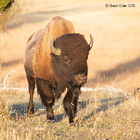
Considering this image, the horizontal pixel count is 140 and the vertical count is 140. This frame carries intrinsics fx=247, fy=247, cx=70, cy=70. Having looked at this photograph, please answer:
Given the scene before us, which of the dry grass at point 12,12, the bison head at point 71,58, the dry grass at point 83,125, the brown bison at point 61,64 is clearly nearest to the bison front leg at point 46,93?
the brown bison at point 61,64

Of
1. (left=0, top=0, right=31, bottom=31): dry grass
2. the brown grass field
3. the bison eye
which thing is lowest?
the brown grass field

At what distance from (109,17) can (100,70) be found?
28.6 meters

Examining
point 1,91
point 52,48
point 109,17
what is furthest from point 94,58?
point 109,17

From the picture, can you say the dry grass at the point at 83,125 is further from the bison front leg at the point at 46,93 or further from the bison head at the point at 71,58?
the bison head at the point at 71,58

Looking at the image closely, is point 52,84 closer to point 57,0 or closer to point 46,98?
point 46,98

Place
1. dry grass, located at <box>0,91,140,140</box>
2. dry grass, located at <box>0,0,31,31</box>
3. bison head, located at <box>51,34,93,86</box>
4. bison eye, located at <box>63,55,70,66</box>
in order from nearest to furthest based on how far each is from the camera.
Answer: dry grass, located at <box>0,91,140,140</box>, bison head, located at <box>51,34,93,86</box>, bison eye, located at <box>63,55,70,66</box>, dry grass, located at <box>0,0,31,31</box>

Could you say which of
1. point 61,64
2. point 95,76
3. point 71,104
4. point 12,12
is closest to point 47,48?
point 61,64

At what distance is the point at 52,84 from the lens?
20.2 feet

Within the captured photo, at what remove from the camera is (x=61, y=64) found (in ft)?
18.6

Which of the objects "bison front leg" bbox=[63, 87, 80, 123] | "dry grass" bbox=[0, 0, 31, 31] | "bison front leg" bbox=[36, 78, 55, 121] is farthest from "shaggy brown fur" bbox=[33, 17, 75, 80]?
"dry grass" bbox=[0, 0, 31, 31]

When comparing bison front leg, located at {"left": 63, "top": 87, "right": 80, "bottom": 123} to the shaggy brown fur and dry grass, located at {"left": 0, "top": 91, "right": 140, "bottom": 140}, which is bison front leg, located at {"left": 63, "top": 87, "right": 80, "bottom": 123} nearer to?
dry grass, located at {"left": 0, "top": 91, "right": 140, "bottom": 140}

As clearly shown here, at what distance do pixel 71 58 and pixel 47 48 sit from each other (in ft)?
3.29

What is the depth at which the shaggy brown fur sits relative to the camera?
6.10 m

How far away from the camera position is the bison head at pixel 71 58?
532 centimetres
